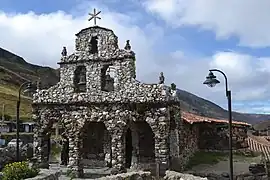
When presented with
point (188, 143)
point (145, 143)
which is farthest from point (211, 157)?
point (145, 143)

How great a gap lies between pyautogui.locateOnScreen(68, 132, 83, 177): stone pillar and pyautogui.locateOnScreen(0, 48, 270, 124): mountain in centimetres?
1777

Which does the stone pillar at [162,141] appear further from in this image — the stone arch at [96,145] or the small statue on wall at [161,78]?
the stone arch at [96,145]

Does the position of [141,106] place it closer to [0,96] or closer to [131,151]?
[131,151]

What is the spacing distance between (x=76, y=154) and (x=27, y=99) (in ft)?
166

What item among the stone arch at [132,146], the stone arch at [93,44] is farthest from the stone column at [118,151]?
the stone arch at [93,44]

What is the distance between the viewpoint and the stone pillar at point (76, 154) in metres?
24.8

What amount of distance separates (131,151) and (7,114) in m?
33.4

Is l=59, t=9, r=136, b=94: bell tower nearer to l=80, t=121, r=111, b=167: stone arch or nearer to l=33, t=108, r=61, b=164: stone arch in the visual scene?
l=33, t=108, r=61, b=164: stone arch

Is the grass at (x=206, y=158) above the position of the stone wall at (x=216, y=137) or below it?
below

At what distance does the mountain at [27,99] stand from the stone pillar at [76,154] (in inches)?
699

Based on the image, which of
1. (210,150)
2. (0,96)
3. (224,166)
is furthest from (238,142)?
(0,96)

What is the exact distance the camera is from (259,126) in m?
51.7

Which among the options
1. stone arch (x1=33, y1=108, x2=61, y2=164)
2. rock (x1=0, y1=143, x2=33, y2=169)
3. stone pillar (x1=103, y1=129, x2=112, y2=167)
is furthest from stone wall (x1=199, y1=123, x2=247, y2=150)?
rock (x1=0, y1=143, x2=33, y2=169)

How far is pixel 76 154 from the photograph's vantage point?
24938mm
